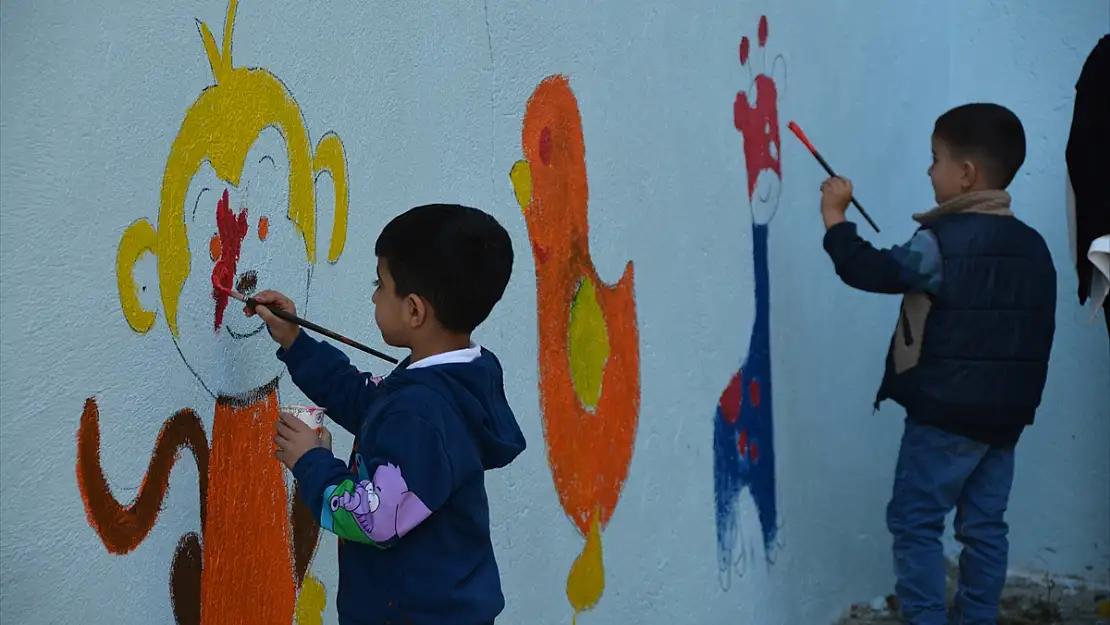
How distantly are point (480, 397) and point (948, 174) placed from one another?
2.01 m

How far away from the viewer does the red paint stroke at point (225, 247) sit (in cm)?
190

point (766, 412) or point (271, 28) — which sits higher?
point (271, 28)

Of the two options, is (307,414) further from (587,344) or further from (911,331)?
(911,331)

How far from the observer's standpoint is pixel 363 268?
2.23 metres

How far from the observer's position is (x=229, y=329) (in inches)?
76.4

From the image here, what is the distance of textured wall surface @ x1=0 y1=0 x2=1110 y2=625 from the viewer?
1648 mm

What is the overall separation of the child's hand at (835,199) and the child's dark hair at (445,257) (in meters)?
1.72

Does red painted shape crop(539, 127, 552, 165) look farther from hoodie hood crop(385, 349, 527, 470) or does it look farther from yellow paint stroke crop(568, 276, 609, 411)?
hoodie hood crop(385, 349, 527, 470)

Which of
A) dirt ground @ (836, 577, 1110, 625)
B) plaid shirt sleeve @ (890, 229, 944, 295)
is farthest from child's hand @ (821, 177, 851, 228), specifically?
dirt ground @ (836, 577, 1110, 625)

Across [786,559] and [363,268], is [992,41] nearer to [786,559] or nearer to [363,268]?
[786,559]

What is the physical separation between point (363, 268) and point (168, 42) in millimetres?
560

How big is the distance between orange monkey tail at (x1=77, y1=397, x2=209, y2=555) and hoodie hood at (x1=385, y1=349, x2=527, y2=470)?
0.90 ft

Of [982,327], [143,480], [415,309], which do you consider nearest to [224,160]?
[415,309]

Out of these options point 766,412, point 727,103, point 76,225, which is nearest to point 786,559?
point 766,412
